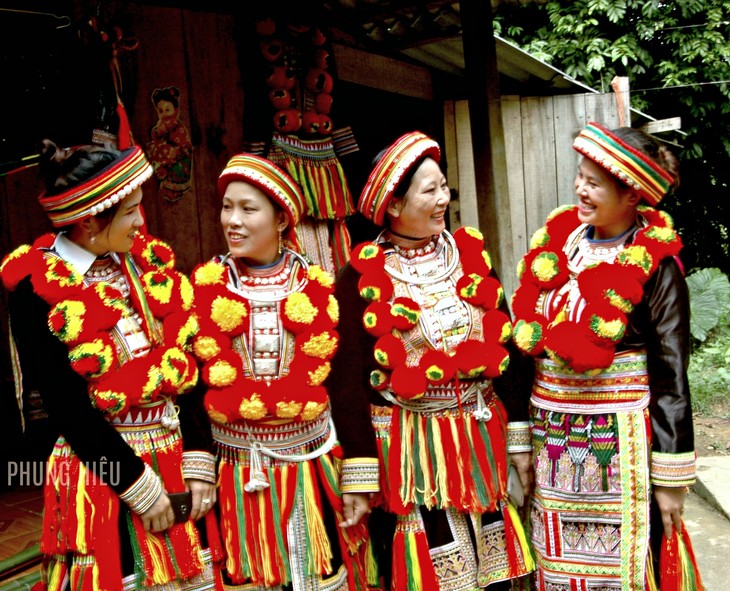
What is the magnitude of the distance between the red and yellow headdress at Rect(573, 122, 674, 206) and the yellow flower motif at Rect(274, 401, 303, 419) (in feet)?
4.14

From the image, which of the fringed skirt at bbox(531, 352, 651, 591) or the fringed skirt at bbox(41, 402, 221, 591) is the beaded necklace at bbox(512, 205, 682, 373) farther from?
the fringed skirt at bbox(41, 402, 221, 591)

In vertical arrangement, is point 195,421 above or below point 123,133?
below

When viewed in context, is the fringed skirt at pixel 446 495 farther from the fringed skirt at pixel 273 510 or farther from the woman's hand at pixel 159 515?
the woman's hand at pixel 159 515

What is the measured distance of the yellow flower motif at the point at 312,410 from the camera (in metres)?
2.46

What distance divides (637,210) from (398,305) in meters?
0.89

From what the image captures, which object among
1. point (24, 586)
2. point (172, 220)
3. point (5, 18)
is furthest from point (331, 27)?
point (24, 586)

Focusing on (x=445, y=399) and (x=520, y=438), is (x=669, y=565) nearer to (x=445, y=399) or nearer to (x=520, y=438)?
(x=520, y=438)

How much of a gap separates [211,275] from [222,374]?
35cm

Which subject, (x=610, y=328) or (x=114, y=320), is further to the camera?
(x=610, y=328)

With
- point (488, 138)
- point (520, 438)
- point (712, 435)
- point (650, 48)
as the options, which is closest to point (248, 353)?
point (520, 438)

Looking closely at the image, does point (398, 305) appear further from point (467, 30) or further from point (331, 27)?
point (331, 27)

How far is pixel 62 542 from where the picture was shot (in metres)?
2.21

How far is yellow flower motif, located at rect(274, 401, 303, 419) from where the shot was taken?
2.41 m

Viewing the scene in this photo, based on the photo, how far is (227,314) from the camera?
245 cm
